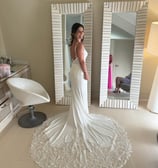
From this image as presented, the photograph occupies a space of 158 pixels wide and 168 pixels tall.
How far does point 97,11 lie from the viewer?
2.59 m

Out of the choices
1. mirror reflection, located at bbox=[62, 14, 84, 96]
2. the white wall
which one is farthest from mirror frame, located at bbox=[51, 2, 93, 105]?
the white wall

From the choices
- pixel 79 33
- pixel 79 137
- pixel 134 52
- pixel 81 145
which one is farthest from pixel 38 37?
pixel 81 145

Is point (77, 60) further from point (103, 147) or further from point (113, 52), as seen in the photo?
point (103, 147)

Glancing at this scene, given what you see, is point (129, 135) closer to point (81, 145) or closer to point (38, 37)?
point (81, 145)

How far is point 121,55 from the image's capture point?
2.66 m

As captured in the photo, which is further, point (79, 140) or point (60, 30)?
point (60, 30)

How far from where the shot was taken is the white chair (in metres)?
2.24

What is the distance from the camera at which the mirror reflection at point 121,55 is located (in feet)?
8.19

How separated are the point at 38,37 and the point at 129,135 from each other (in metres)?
1.96

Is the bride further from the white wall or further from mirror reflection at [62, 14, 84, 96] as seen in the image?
the white wall

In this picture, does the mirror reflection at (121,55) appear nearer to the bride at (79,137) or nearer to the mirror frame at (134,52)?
the mirror frame at (134,52)

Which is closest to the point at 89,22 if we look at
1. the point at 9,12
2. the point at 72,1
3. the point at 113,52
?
the point at 72,1

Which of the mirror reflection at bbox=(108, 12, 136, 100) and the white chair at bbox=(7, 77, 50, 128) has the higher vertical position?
the mirror reflection at bbox=(108, 12, 136, 100)

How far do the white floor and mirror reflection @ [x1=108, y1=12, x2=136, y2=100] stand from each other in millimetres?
324
